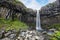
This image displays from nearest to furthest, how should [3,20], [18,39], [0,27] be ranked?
[18,39] < [0,27] < [3,20]

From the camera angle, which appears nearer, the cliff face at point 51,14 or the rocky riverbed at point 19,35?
the rocky riverbed at point 19,35

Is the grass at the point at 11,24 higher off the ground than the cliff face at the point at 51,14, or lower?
lower

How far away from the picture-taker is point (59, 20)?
83.6 ft

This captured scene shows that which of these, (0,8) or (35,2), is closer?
(0,8)

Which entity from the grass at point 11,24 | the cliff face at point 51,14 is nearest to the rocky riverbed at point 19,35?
the grass at point 11,24

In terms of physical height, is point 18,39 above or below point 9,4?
below

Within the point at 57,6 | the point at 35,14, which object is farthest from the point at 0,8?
the point at 57,6

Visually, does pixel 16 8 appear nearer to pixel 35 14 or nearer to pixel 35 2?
pixel 35 14

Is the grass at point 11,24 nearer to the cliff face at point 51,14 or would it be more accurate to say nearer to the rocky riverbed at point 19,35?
the rocky riverbed at point 19,35

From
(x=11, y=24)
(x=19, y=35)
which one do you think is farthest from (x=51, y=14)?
(x=19, y=35)

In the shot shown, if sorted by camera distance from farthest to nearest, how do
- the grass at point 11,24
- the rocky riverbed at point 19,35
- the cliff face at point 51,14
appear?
the cliff face at point 51,14, the grass at point 11,24, the rocky riverbed at point 19,35

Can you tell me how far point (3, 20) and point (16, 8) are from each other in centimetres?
301

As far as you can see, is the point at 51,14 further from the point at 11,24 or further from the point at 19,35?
the point at 19,35

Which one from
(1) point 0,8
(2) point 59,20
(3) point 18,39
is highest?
(1) point 0,8
